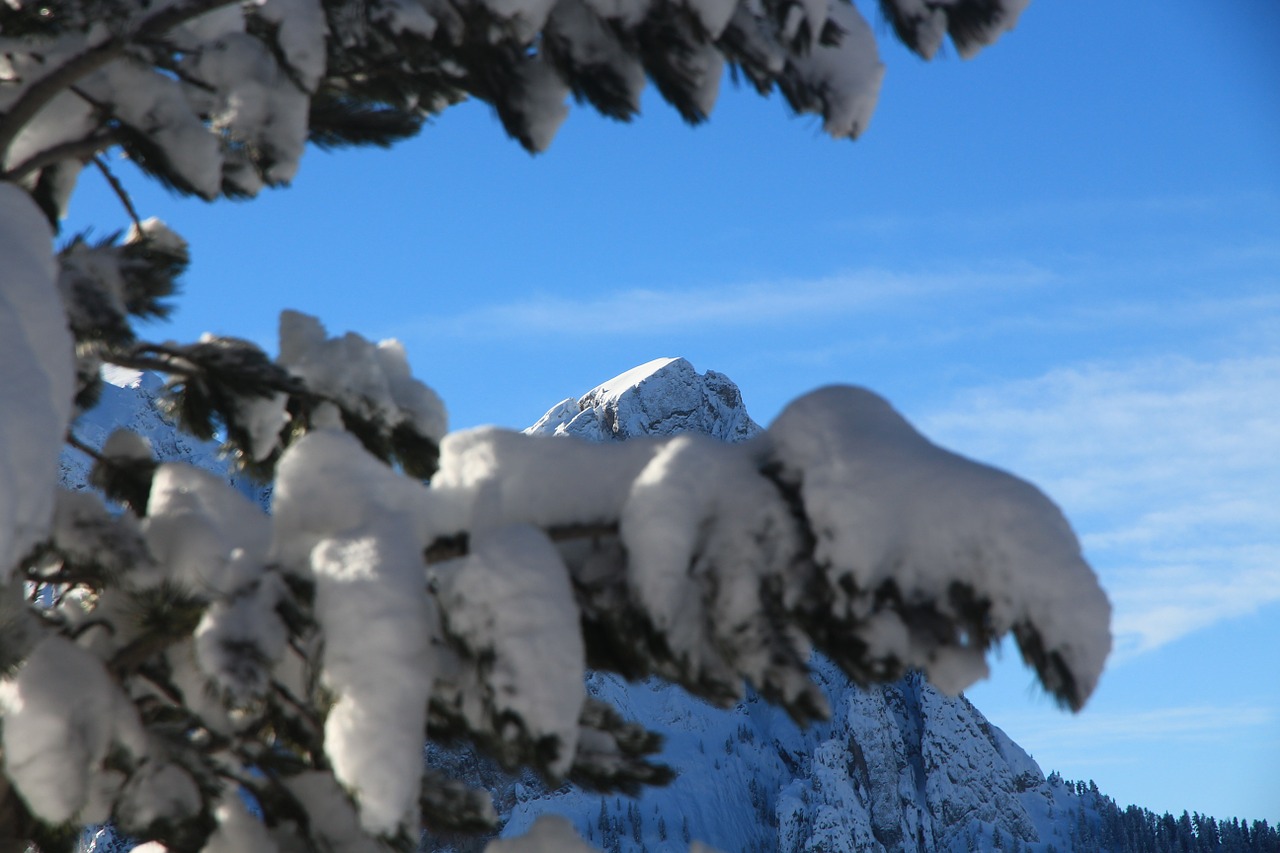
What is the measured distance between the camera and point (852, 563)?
82.9 inches

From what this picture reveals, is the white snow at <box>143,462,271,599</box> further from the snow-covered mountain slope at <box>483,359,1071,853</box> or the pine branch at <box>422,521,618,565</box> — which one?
the snow-covered mountain slope at <box>483,359,1071,853</box>

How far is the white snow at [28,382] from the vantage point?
199 centimetres

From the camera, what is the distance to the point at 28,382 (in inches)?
83.7

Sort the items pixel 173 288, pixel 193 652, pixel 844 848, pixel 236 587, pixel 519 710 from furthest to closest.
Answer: pixel 844 848 → pixel 173 288 → pixel 193 652 → pixel 236 587 → pixel 519 710

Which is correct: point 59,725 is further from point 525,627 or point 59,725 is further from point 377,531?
point 525,627

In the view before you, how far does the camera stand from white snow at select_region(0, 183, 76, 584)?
199 centimetres

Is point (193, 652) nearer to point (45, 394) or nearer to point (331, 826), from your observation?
point (331, 826)

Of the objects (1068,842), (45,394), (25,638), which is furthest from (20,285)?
(1068,842)

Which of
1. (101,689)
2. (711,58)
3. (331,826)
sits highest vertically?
(711,58)

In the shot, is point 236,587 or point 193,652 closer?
point 236,587

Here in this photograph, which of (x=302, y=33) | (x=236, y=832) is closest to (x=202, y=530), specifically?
(x=236, y=832)

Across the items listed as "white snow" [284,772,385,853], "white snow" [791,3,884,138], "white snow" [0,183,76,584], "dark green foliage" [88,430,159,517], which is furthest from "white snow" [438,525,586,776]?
"dark green foliage" [88,430,159,517]

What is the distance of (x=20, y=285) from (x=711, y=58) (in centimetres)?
213

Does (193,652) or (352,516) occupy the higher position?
(352,516)
